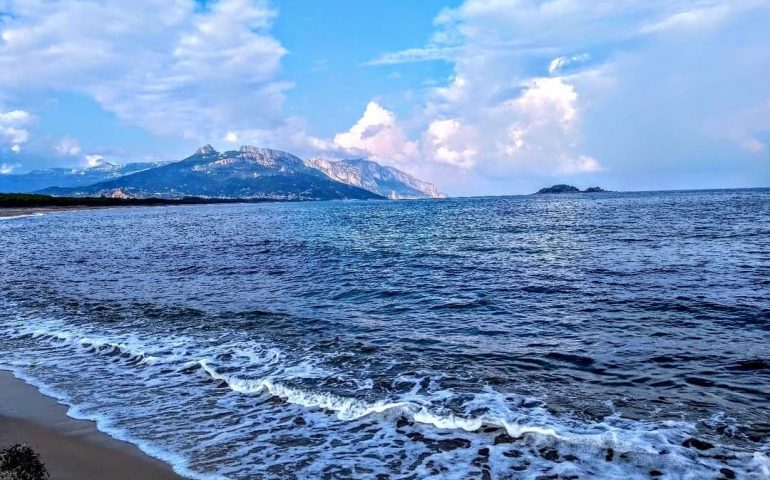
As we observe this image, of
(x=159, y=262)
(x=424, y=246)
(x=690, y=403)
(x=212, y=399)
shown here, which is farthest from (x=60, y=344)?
(x=424, y=246)

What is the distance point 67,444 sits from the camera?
34.4ft

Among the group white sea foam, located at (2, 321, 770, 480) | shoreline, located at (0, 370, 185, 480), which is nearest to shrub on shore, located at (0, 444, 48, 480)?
shoreline, located at (0, 370, 185, 480)

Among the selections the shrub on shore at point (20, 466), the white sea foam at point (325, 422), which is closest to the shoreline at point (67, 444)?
the white sea foam at point (325, 422)

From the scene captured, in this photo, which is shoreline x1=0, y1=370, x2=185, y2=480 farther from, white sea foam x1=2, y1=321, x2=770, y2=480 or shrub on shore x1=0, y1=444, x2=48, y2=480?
shrub on shore x1=0, y1=444, x2=48, y2=480

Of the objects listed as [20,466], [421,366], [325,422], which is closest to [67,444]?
[20,466]

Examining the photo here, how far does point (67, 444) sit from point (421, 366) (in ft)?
30.6

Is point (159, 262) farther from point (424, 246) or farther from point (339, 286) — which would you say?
point (424, 246)

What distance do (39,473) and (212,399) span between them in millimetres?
4961

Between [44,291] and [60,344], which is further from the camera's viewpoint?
[44,291]

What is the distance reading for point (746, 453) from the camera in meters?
9.57

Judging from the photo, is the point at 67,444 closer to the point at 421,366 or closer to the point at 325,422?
the point at 325,422

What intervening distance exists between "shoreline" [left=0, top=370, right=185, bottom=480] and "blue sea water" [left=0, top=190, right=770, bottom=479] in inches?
15.2

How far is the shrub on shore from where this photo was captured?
8.19 m

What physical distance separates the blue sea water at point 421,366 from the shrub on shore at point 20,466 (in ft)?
6.83
